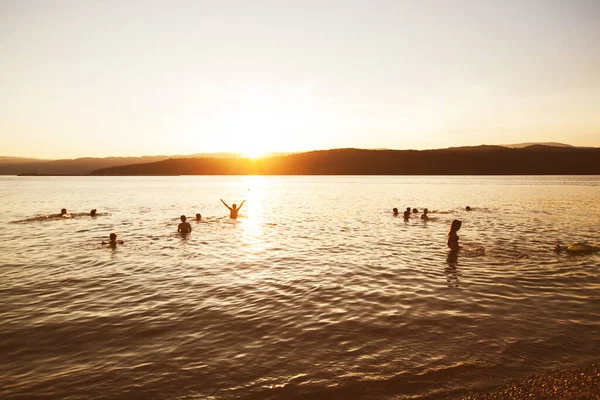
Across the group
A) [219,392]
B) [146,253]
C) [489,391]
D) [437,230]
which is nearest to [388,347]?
[489,391]

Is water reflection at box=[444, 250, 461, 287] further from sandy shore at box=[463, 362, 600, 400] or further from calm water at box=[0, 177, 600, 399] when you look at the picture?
sandy shore at box=[463, 362, 600, 400]

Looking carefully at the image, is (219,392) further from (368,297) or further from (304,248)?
(304,248)

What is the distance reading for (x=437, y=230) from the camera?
30109mm

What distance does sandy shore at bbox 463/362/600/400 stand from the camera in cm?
683

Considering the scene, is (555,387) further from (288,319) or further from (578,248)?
(578,248)

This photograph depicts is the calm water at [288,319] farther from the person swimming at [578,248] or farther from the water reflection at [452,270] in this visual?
the person swimming at [578,248]

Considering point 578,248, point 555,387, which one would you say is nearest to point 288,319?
point 555,387

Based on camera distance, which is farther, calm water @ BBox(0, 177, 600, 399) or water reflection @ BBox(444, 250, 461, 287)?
Result: water reflection @ BBox(444, 250, 461, 287)

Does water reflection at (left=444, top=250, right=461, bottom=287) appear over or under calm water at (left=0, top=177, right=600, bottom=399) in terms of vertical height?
under

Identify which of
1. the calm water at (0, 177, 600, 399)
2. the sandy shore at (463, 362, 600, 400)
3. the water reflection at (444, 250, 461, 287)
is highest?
the sandy shore at (463, 362, 600, 400)

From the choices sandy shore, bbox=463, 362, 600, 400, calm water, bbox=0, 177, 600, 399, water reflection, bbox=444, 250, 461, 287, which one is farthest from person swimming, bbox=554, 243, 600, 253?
sandy shore, bbox=463, 362, 600, 400

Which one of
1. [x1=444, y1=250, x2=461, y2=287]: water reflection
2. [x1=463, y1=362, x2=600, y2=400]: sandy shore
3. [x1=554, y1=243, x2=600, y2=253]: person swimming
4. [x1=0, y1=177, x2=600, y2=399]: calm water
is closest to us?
[x1=463, y1=362, x2=600, y2=400]: sandy shore

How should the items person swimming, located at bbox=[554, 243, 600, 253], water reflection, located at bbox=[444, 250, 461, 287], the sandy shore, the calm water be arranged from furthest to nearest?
person swimming, located at bbox=[554, 243, 600, 253]
water reflection, located at bbox=[444, 250, 461, 287]
the calm water
the sandy shore

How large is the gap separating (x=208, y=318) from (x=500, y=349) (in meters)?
8.69
